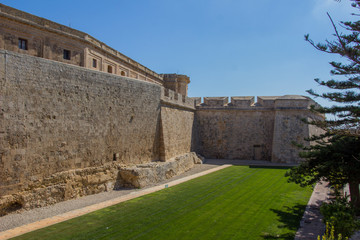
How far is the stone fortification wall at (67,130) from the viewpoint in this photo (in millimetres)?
7340

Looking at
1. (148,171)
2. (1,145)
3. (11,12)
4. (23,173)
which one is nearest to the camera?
(1,145)

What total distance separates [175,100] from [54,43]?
6.92 metres

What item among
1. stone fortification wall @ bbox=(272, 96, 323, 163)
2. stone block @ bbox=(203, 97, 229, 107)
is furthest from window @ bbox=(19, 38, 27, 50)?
stone fortification wall @ bbox=(272, 96, 323, 163)

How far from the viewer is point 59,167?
860cm

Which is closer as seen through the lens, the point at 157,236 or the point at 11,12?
the point at 157,236

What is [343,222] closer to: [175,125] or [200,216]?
[200,216]

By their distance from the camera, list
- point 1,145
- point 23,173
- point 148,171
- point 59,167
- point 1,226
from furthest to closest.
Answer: point 148,171
point 59,167
point 23,173
point 1,145
point 1,226

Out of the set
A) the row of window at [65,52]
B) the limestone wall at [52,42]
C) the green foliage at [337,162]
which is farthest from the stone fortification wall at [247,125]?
the green foliage at [337,162]

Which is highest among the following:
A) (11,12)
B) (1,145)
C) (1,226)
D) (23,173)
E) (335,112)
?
(11,12)

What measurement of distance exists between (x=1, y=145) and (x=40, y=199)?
190 cm

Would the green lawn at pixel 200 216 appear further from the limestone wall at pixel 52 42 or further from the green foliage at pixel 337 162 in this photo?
the limestone wall at pixel 52 42

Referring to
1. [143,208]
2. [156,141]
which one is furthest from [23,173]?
[156,141]

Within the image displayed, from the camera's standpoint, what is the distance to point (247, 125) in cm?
1914

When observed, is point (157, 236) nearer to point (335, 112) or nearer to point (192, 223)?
point (192, 223)
